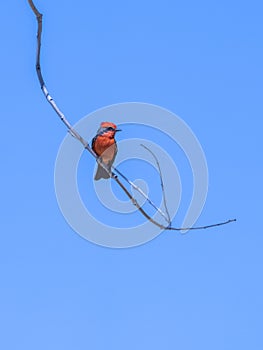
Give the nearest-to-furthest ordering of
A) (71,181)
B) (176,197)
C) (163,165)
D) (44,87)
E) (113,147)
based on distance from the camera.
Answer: (44,87) < (176,197) < (163,165) < (71,181) < (113,147)

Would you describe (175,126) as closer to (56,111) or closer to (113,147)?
(113,147)

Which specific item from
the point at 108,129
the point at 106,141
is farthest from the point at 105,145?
the point at 108,129

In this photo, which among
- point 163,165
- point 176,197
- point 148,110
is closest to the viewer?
point 176,197

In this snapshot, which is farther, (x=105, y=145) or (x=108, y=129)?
(x=105, y=145)

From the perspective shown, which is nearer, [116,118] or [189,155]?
[189,155]

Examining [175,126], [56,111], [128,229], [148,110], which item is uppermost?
[148,110]

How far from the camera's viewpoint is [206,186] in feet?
14.1

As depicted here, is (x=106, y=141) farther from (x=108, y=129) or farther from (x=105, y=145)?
(x=108, y=129)

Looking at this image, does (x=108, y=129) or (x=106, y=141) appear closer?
(x=108, y=129)

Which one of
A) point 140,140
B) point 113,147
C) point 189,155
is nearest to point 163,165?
point 189,155

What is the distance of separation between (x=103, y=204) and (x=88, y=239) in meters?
0.32

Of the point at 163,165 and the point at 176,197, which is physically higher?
the point at 163,165

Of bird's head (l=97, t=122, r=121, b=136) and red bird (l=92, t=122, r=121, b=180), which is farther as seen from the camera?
bird's head (l=97, t=122, r=121, b=136)

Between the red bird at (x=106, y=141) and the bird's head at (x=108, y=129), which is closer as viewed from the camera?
the red bird at (x=106, y=141)
